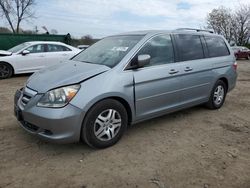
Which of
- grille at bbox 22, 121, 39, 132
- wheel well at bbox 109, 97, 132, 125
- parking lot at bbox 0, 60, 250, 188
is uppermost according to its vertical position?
wheel well at bbox 109, 97, 132, 125

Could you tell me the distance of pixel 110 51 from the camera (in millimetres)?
4559

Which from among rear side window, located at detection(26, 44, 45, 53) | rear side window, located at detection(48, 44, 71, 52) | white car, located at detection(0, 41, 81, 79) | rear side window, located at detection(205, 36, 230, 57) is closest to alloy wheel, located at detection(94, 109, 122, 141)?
rear side window, located at detection(205, 36, 230, 57)

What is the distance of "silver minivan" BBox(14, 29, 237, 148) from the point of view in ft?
11.7

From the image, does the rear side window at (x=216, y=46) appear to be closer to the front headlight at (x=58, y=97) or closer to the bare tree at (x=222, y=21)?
the front headlight at (x=58, y=97)

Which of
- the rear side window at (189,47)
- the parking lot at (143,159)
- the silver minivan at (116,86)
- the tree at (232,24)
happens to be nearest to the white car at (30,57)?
the parking lot at (143,159)

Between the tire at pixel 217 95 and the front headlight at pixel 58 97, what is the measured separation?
327 centimetres

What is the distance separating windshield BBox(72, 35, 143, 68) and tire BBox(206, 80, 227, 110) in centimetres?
221

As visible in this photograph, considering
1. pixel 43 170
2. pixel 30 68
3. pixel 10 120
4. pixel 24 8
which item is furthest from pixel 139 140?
pixel 24 8

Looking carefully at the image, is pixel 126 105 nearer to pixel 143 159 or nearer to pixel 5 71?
pixel 143 159

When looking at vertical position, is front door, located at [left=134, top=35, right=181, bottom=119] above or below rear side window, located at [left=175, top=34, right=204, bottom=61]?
below

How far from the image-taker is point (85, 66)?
13.8ft

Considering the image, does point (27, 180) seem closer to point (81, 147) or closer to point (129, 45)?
point (81, 147)

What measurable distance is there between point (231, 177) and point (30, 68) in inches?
359

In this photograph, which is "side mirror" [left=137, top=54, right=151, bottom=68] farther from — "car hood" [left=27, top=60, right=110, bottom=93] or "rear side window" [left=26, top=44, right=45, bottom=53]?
"rear side window" [left=26, top=44, right=45, bottom=53]
